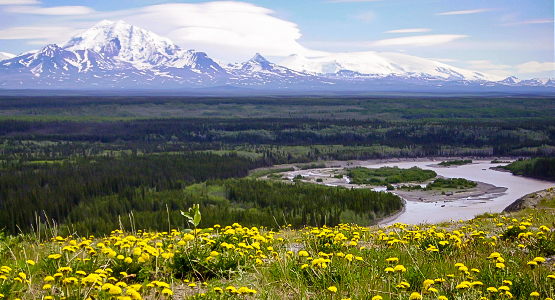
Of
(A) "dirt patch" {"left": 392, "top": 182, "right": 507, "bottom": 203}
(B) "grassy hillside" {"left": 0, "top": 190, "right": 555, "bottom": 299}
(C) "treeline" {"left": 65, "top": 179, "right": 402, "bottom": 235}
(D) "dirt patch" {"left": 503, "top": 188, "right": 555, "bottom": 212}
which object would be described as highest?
(B) "grassy hillside" {"left": 0, "top": 190, "right": 555, "bottom": 299}

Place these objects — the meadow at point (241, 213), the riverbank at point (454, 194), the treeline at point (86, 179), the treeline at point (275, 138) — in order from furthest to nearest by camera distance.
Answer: the treeline at point (275, 138), the treeline at point (86, 179), the riverbank at point (454, 194), the meadow at point (241, 213)

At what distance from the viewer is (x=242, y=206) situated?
44.7 metres

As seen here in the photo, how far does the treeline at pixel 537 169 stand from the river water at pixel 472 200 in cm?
161

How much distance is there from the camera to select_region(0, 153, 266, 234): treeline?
4219cm

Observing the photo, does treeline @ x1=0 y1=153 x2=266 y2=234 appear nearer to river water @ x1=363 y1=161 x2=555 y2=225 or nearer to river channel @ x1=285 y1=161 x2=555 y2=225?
river channel @ x1=285 y1=161 x2=555 y2=225

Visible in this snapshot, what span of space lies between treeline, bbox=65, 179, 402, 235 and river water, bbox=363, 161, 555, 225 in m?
2.68

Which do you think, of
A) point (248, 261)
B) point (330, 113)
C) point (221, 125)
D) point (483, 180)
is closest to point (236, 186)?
point (483, 180)

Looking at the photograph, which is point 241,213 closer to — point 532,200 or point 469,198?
point 532,200

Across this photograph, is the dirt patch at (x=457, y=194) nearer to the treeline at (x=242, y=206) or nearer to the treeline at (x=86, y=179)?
the treeline at (x=242, y=206)

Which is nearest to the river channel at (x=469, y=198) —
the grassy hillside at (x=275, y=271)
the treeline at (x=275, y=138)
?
the treeline at (x=275, y=138)

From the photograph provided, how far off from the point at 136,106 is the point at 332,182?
135058mm

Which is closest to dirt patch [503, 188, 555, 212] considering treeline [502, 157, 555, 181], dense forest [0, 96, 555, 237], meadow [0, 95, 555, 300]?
meadow [0, 95, 555, 300]

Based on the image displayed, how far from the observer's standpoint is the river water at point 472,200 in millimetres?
39406

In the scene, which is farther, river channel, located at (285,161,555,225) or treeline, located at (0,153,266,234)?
treeline, located at (0,153,266,234)
